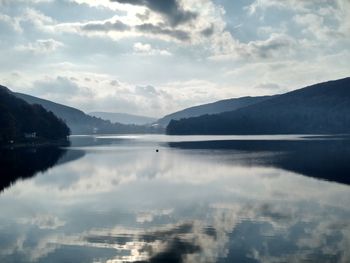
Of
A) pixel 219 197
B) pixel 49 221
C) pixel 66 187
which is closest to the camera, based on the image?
pixel 49 221

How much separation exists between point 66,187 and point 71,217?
2048 cm

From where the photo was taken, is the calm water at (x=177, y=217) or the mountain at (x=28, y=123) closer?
the calm water at (x=177, y=217)

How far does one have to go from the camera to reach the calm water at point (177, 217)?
89.2ft

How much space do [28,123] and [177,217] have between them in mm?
148024

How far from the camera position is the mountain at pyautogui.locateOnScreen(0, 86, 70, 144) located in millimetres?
144500

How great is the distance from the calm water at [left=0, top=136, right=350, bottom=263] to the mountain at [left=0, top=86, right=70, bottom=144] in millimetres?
80194

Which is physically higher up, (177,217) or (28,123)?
(28,123)

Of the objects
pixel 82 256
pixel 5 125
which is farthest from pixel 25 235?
pixel 5 125

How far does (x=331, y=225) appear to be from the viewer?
112 feet

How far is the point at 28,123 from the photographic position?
171m

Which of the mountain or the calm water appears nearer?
the calm water

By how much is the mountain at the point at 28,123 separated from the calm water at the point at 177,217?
80.2m

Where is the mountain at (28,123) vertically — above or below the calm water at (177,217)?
above

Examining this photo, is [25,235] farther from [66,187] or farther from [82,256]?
[66,187]
